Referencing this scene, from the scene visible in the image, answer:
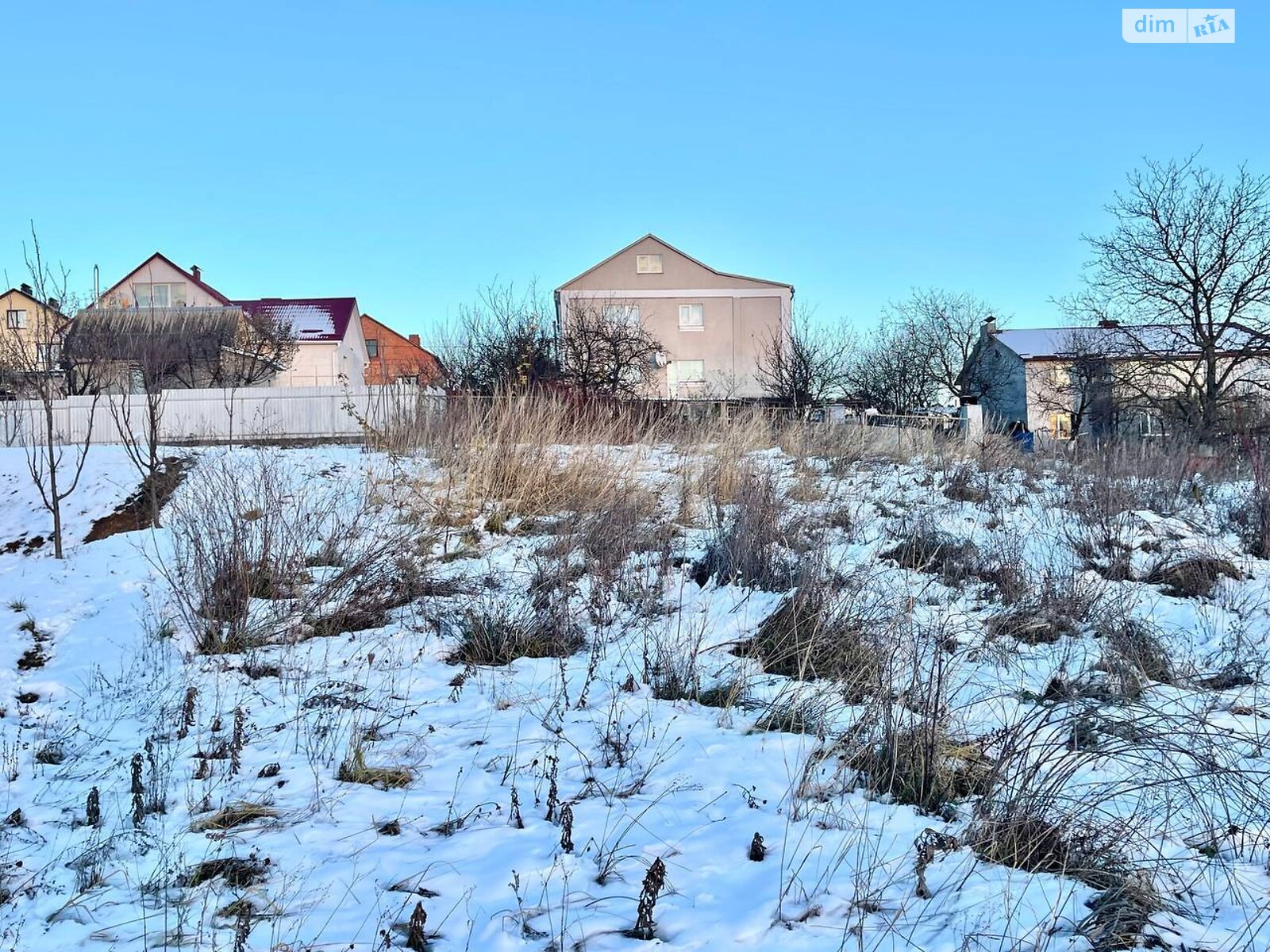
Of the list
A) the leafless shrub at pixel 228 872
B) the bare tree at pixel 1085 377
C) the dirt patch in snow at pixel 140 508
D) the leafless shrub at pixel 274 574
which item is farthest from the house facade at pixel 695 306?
the leafless shrub at pixel 228 872

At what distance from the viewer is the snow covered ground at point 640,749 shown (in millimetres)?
2092

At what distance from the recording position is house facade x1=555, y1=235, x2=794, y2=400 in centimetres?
3691

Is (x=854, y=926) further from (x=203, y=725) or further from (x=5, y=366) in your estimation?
(x=5, y=366)

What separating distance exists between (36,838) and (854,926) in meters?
2.52

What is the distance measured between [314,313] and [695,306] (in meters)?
18.3

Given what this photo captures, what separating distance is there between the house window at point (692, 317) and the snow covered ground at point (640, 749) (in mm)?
32494

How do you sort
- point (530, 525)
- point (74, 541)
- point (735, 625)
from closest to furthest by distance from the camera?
point (735, 625) < point (530, 525) < point (74, 541)

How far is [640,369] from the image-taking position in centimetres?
2395

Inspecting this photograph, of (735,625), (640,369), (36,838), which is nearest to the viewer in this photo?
(36,838)

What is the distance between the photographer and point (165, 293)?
120 feet

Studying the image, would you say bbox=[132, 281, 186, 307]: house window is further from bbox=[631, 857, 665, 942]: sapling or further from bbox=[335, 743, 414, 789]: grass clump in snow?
bbox=[631, 857, 665, 942]: sapling

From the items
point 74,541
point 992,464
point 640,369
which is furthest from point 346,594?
point 640,369

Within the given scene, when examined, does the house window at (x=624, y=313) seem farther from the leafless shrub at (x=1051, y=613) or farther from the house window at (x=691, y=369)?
the leafless shrub at (x=1051, y=613)

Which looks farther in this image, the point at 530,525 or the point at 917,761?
the point at 530,525
